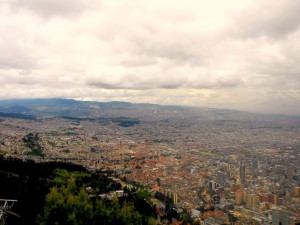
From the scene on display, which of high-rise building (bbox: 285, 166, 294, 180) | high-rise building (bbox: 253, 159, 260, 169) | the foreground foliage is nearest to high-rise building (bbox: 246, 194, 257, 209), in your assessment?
high-rise building (bbox: 285, 166, 294, 180)

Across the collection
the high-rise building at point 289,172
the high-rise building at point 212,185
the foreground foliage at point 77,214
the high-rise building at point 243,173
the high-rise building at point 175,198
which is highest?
the foreground foliage at point 77,214

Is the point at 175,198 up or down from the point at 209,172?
down

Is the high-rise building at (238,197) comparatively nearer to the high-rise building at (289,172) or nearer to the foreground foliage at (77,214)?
the high-rise building at (289,172)

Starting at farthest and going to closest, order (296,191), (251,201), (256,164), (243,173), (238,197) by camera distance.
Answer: (256,164) < (243,173) < (296,191) < (238,197) < (251,201)

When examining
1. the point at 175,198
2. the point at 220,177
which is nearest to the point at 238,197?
the point at 175,198

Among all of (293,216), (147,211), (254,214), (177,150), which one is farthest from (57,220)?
(177,150)

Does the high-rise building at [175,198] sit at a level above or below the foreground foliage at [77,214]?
below

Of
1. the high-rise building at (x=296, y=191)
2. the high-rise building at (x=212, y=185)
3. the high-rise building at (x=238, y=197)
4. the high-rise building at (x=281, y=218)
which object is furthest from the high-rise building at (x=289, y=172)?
the high-rise building at (x=281, y=218)

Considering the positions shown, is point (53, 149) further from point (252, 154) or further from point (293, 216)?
point (293, 216)

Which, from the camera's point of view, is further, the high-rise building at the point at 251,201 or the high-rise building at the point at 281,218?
the high-rise building at the point at 251,201

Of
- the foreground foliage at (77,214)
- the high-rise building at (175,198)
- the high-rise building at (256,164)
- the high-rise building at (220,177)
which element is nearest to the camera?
the foreground foliage at (77,214)

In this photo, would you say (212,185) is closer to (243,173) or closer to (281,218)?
(243,173)
